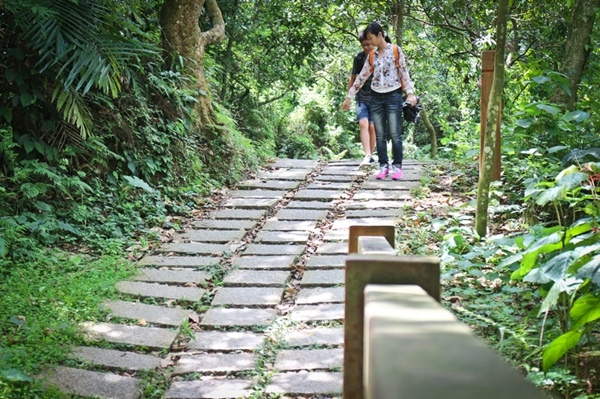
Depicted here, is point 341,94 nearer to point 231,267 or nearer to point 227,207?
point 227,207

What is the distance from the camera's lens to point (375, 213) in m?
6.67

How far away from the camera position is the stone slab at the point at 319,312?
172 inches

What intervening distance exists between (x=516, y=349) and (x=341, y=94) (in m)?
11.0

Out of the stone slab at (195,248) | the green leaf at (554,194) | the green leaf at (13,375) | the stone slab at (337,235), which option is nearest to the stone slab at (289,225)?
the stone slab at (337,235)

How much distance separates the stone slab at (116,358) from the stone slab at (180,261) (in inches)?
59.3

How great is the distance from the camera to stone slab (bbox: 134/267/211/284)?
5.12 m

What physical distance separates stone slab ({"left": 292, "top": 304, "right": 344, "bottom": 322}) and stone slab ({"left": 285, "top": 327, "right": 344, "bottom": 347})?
13 centimetres

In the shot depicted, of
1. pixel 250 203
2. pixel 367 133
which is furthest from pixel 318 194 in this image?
pixel 367 133

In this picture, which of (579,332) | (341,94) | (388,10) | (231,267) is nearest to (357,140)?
(341,94)

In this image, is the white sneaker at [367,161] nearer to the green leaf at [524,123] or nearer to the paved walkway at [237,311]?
the paved walkway at [237,311]

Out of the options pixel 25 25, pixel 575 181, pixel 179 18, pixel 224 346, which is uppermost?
pixel 179 18

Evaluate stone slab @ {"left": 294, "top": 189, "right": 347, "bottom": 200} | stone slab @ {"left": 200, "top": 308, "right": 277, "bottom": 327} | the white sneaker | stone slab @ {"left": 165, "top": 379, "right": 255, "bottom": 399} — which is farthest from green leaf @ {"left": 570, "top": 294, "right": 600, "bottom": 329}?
the white sneaker

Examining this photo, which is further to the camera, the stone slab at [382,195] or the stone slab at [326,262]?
the stone slab at [382,195]

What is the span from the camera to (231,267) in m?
5.41
